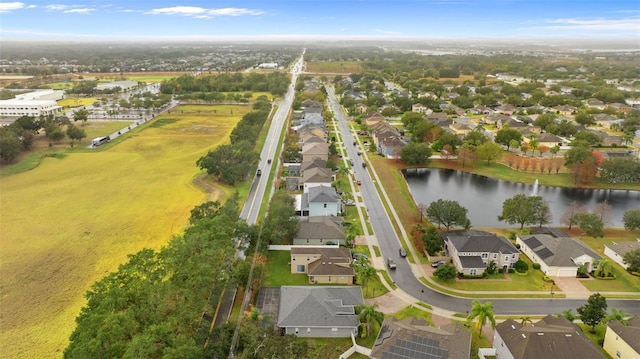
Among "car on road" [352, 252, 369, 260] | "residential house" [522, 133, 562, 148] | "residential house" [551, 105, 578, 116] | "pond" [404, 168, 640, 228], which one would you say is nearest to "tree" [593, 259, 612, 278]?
"pond" [404, 168, 640, 228]

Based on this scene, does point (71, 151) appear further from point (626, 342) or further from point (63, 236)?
point (626, 342)

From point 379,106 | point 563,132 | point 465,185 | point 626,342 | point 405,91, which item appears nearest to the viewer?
point 626,342

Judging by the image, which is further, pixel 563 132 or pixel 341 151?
pixel 563 132

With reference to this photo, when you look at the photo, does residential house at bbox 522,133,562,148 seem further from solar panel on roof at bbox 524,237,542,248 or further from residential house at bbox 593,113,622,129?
solar panel on roof at bbox 524,237,542,248

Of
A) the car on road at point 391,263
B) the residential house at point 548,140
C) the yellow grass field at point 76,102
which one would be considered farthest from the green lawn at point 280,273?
the yellow grass field at point 76,102

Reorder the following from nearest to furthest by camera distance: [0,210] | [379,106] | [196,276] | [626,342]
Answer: [626,342], [196,276], [0,210], [379,106]

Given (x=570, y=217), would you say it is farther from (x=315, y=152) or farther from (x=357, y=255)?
(x=315, y=152)

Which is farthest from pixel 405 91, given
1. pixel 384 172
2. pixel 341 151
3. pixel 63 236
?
pixel 63 236

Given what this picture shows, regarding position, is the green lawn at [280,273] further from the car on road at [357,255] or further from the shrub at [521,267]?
the shrub at [521,267]
